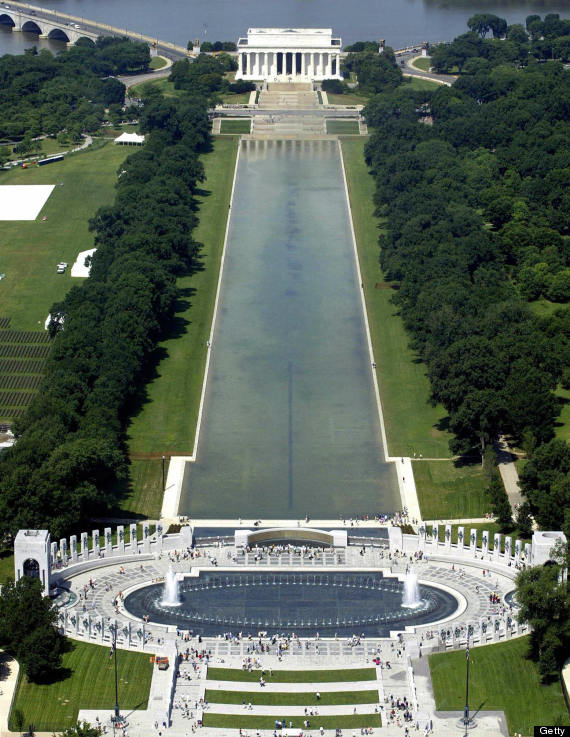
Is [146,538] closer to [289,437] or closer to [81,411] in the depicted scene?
[81,411]

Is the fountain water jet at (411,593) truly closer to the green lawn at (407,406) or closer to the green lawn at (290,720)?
the green lawn at (290,720)

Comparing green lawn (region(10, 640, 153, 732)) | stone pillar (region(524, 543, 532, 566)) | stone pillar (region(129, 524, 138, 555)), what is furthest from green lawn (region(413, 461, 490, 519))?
green lawn (region(10, 640, 153, 732))

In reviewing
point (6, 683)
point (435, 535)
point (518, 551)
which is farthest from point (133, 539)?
point (518, 551)

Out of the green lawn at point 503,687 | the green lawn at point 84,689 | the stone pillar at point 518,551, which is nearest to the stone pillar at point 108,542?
the green lawn at point 84,689

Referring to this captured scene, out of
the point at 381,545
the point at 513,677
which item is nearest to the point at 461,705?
the point at 513,677

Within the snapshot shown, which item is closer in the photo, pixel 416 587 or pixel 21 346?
pixel 416 587

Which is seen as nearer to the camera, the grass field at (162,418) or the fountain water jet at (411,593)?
the fountain water jet at (411,593)

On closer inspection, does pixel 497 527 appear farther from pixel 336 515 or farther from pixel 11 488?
pixel 11 488
